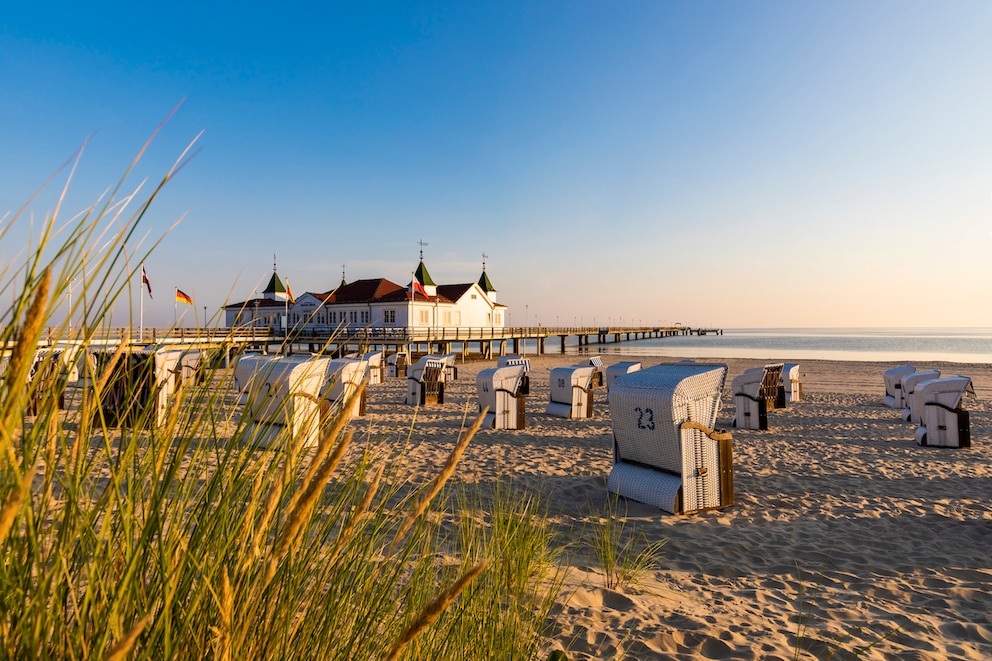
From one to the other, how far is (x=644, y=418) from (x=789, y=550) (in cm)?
172

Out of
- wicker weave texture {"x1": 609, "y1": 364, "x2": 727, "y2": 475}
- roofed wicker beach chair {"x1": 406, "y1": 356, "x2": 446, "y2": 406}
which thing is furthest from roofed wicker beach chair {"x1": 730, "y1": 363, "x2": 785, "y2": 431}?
roofed wicker beach chair {"x1": 406, "y1": 356, "x2": 446, "y2": 406}

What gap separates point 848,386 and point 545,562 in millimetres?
20433

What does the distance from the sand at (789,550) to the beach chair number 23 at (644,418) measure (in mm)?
844

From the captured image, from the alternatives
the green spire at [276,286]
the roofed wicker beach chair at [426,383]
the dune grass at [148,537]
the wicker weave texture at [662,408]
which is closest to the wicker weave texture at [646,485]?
the wicker weave texture at [662,408]

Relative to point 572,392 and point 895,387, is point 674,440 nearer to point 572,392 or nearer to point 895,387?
point 572,392

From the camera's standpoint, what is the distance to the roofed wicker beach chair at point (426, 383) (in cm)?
1338

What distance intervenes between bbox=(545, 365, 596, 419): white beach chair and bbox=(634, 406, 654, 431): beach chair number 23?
570cm

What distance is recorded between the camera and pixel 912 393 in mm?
11109

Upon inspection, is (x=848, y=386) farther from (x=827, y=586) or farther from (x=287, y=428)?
(x=287, y=428)

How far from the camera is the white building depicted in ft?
143

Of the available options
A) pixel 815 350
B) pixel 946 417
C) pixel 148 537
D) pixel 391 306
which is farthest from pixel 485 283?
pixel 148 537

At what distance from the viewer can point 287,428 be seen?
1063 millimetres

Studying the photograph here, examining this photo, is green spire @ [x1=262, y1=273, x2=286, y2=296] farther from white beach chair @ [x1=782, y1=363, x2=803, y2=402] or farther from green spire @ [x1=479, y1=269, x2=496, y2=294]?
white beach chair @ [x1=782, y1=363, x2=803, y2=402]

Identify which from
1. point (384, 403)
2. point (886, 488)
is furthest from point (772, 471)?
point (384, 403)
